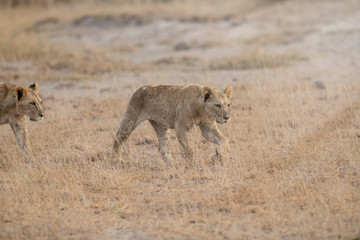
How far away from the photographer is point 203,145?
9.17 m

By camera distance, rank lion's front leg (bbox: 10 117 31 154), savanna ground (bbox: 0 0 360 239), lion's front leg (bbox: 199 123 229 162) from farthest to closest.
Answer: lion's front leg (bbox: 10 117 31 154), lion's front leg (bbox: 199 123 229 162), savanna ground (bbox: 0 0 360 239)

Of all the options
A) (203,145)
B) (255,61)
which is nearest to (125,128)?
(203,145)

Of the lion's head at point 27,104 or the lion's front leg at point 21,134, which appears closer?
the lion's head at point 27,104

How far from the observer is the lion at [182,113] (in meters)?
7.45

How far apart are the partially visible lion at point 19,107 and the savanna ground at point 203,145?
37cm

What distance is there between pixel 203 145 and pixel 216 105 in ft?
6.09

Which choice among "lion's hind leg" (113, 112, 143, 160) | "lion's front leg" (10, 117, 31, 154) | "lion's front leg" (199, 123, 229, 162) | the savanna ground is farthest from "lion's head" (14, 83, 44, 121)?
"lion's front leg" (199, 123, 229, 162)

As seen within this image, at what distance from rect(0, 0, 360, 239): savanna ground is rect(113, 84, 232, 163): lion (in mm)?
317

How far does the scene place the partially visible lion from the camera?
27.2 ft

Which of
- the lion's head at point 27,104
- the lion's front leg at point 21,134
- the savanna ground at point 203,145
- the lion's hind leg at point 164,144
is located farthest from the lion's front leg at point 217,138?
the lion's front leg at point 21,134

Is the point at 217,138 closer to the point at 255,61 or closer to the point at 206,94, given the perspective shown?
the point at 206,94

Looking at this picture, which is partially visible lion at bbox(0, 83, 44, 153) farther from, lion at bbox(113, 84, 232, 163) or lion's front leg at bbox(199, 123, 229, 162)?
lion's front leg at bbox(199, 123, 229, 162)

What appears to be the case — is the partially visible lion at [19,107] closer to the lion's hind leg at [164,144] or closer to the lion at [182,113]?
the lion at [182,113]

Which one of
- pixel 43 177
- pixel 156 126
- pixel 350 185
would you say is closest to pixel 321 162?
pixel 350 185
